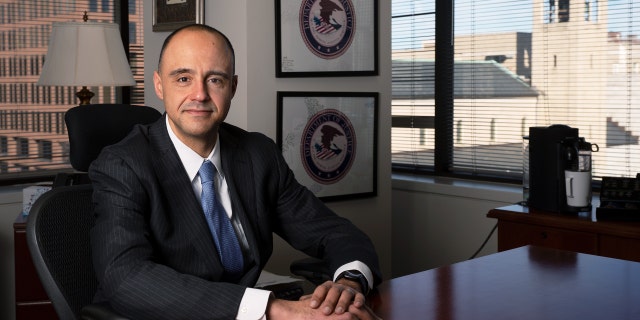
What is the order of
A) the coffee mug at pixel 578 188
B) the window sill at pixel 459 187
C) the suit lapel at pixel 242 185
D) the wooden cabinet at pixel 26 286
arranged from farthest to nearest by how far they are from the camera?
1. the window sill at pixel 459 187
2. the wooden cabinet at pixel 26 286
3. the coffee mug at pixel 578 188
4. the suit lapel at pixel 242 185

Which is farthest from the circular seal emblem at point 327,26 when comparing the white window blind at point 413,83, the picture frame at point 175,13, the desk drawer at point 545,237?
the desk drawer at point 545,237

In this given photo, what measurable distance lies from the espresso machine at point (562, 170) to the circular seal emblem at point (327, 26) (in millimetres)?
1056

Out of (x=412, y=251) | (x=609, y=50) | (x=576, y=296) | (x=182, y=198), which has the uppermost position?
(x=609, y=50)

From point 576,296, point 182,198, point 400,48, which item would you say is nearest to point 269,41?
point 400,48

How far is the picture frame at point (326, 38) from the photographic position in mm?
3596

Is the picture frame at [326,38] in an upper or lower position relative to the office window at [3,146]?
upper

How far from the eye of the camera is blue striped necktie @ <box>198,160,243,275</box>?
2.03 meters

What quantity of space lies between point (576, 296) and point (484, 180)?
2502 millimetres

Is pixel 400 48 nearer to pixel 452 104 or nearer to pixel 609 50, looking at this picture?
pixel 452 104

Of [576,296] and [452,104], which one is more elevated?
[452,104]

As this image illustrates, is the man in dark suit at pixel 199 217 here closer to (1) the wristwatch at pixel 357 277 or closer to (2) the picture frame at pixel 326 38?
(1) the wristwatch at pixel 357 277

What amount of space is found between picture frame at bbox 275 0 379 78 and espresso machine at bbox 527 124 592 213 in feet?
3.36

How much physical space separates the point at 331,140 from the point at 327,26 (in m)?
0.54

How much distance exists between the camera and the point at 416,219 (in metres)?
4.40
